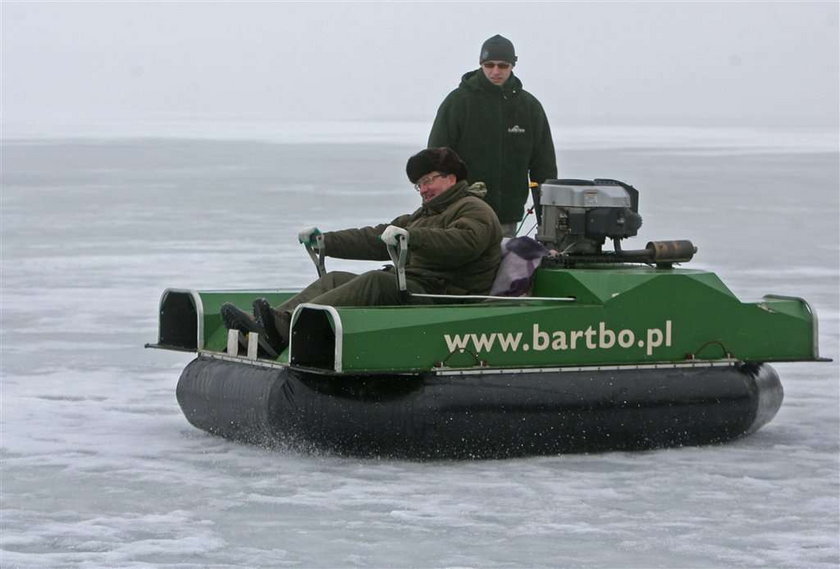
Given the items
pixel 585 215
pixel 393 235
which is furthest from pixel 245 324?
pixel 585 215

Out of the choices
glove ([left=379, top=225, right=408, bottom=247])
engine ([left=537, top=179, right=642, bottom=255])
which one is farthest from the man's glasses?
glove ([left=379, top=225, right=408, bottom=247])

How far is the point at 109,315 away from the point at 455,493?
5.41m

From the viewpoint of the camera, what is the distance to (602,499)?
6.26m

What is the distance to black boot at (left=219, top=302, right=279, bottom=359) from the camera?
7086 mm

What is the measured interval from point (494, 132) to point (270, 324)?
1712mm

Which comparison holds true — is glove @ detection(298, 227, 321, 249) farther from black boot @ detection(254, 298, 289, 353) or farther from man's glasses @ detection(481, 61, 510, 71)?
man's glasses @ detection(481, 61, 510, 71)

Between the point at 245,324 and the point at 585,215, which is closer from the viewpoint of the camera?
the point at 245,324

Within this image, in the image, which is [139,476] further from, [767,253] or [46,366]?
[767,253]

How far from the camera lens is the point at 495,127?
8.32 meters

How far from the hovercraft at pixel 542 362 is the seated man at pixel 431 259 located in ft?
0.26

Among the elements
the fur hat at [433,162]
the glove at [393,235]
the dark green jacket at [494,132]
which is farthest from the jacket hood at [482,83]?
the glove at [393,235]

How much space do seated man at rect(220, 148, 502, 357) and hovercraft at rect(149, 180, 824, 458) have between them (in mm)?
79

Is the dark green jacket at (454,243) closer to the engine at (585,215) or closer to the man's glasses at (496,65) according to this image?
the engine at (585,215)

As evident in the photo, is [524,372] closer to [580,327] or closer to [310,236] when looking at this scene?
[580,327]
